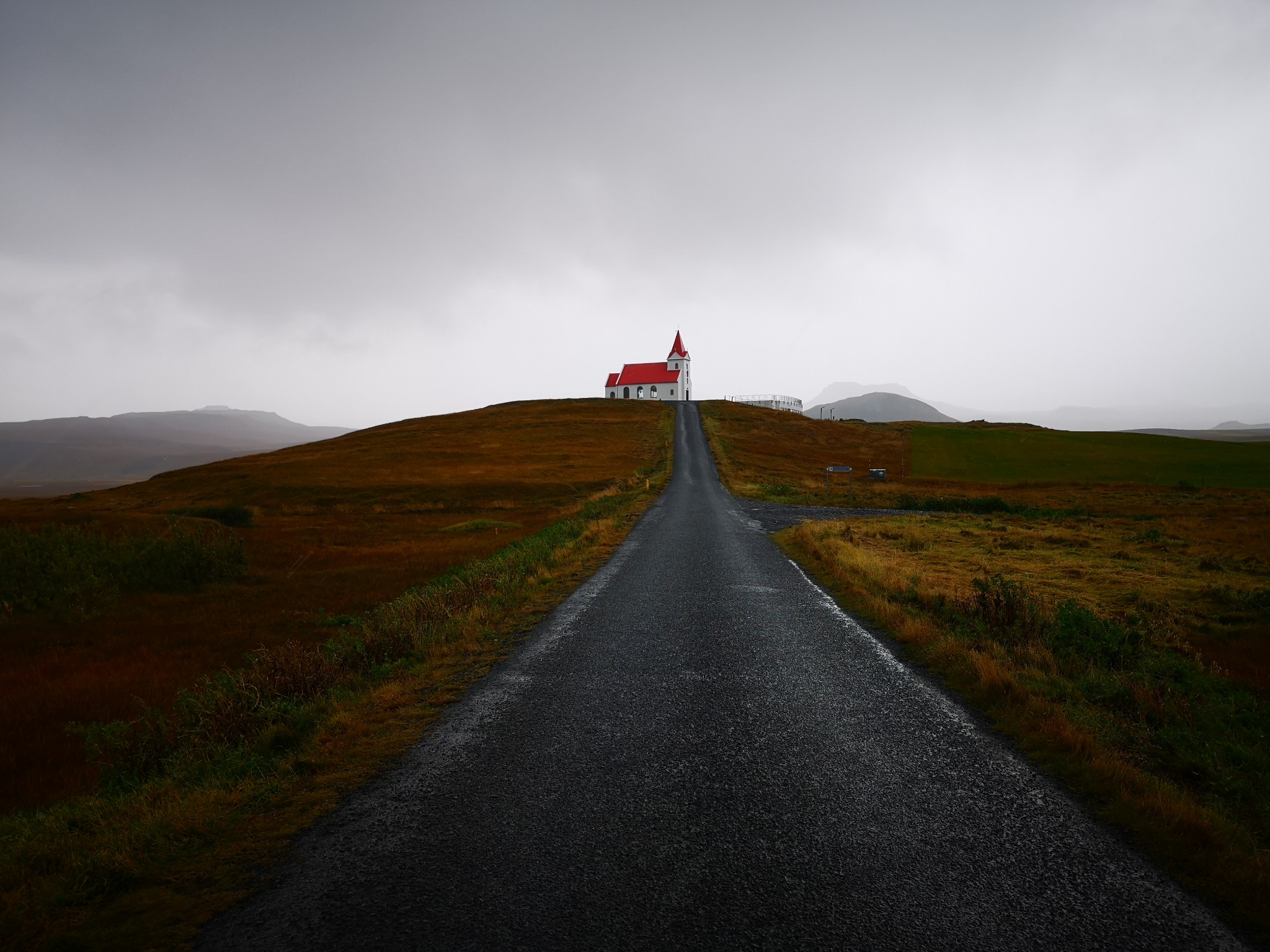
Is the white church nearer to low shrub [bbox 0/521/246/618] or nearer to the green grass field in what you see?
the green grass field

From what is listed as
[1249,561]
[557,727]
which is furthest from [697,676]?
[1249,561]

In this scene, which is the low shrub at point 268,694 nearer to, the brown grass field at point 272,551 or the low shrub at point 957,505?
the brown grass field at point 272,551

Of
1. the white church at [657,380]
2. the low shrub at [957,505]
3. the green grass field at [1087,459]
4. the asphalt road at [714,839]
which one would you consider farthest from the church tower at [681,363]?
the asphalt road at [714,839]

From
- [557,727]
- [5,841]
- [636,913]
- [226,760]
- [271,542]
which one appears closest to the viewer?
[636,913]

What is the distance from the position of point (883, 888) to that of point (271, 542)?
28.3 meters

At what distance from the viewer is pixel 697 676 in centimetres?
795

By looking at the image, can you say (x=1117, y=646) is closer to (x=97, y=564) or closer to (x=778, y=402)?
(x=97, y=564)

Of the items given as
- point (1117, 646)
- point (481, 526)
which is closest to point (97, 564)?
point (481, 526)

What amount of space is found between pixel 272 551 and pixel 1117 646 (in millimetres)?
26973

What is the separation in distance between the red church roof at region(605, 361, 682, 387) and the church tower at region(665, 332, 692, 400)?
4.32ft

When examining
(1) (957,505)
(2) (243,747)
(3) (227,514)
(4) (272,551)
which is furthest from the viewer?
(1) (957,505)

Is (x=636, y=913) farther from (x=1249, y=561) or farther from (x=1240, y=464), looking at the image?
(x=1240, y=464)

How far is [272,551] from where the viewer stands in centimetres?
2411

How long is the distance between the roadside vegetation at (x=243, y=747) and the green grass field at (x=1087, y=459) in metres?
53.1
